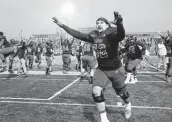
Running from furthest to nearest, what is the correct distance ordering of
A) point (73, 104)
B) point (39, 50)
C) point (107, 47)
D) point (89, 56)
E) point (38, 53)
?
point (39, 50)
point (38, 53)
point (89, 56)
point (73, 104)
point (107, 47)

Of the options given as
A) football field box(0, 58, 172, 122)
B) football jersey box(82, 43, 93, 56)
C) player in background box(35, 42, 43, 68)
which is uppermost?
football jersey box(82, 43, 93, 56)

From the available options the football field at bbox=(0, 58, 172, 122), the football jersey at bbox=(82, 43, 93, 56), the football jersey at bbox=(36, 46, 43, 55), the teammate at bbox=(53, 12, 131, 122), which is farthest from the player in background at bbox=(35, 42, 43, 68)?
the teammate at bbox=(53, 12, 131, 122)

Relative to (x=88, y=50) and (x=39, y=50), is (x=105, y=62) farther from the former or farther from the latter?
(x=39, y=50)

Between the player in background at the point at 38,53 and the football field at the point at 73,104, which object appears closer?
the football field at the point at 73,104

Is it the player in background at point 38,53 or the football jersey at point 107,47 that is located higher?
the football jersey at point 107,47

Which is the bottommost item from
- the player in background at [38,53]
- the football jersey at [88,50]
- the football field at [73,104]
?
the football field at [73,104]

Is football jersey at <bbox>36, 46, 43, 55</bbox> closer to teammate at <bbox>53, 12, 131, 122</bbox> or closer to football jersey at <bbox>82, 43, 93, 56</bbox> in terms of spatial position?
football jersey at <bbox>82, 43, 93, 56</bbox>

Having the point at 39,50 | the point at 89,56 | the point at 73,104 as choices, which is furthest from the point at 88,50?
the point at 39,50

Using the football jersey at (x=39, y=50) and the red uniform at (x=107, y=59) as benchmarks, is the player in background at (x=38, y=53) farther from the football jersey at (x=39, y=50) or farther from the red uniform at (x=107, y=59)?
the red uniform at (x=107, y=59)

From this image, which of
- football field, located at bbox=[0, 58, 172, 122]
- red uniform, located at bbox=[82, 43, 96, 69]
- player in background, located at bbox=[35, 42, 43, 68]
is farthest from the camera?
player in background, located at bbox=[35, 42, 43, 68]

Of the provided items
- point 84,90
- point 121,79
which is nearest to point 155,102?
point 121,79

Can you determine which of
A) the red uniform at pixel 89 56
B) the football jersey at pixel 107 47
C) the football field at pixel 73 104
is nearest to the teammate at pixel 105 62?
the football jersey at pixel 107 47

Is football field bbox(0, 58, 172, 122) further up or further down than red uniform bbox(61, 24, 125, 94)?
further down

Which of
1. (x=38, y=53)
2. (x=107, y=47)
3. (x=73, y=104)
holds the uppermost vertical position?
(x=107, y=47)
